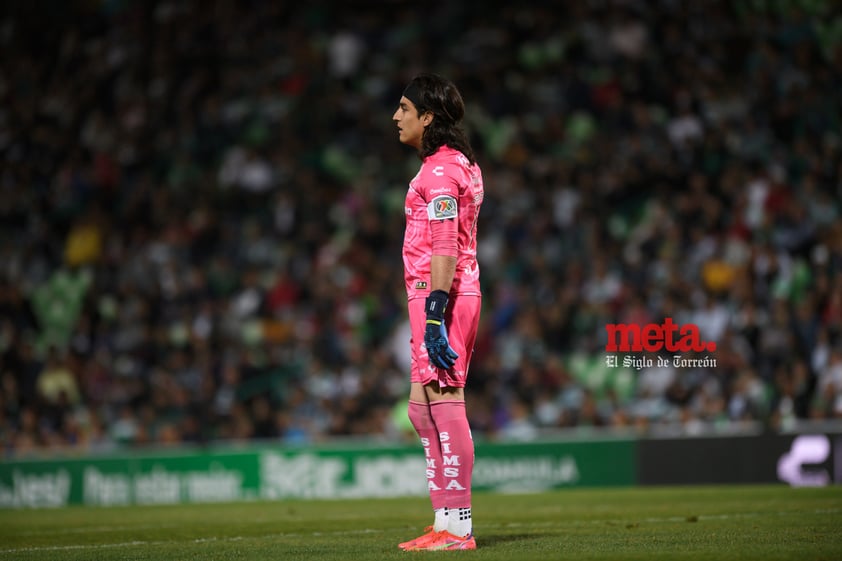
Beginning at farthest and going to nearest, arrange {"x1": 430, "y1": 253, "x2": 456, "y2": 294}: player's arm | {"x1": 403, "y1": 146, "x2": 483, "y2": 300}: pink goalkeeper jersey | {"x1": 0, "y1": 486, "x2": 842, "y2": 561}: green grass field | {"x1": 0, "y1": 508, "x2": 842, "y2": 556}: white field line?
1. {"x1": 0, "y1": 508, "x2": 842, "y2": 556}: white field line
2. {"x1": 403, "y1": 146, "x2": 483, "y2": 300}: pink goalkeeper jersey
3. {"x1": 430, "y1": 253, "x2": 456, "y2": 294}: player's arm
4. {"x1": 0, "y1": 486, "x2": 842, "y2": 561}: green grass field

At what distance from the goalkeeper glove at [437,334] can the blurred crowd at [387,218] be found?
→ 983 cm

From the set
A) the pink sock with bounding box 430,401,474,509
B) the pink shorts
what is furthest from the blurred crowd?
the pink sock with bounding box 430,401,474,509

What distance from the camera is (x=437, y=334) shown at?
6762mm

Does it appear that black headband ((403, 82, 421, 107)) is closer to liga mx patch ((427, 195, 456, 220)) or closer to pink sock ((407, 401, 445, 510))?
liga mx patch ((427, 195, 456, 220))

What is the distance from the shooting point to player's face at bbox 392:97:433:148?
721 cm

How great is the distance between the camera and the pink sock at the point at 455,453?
6.91m

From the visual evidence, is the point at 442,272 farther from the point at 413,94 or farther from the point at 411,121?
the point at 413,94

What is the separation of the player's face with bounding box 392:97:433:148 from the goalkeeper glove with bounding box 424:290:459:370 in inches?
38.5

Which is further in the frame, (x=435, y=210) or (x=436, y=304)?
(x=435, y=210)

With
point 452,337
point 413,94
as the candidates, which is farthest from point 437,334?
point 413,94

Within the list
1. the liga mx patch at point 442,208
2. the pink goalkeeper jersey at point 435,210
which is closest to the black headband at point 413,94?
the pink goalkeeper jersey at point 435,210

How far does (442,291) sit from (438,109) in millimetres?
1080

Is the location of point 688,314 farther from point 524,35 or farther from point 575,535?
point 575,535

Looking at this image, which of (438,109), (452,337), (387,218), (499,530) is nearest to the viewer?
(452,337)
